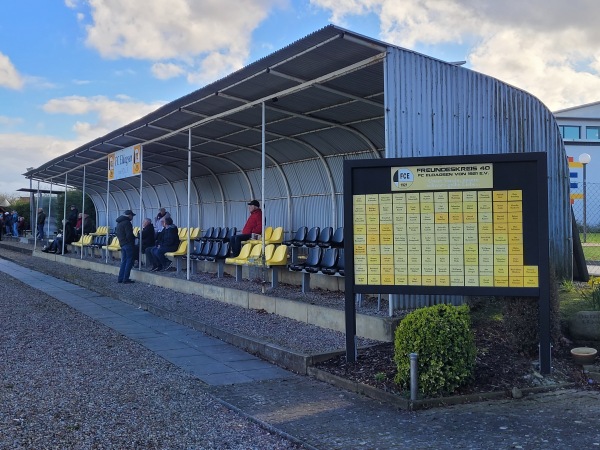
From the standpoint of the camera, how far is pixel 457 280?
6.63 metres

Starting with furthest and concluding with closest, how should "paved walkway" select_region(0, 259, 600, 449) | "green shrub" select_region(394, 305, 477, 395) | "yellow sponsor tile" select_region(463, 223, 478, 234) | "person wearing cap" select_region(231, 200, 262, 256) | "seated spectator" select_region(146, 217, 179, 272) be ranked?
"seated spectator" select_region(146, 217, 179, 272), "person wearing cap" select_region(231, 200, 262, 256), "yellow sponsor tile" select_region(463, 223, 478, 234), "green shrub" select_region(394, 305, 477, 395), "paved walkway" select_region(0, 259, 600, 449)

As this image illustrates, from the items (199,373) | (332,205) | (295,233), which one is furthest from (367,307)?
(295,233)

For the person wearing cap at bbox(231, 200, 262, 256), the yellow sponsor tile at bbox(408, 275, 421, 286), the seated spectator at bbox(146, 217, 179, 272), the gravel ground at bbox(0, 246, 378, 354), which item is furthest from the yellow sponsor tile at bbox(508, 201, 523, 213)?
the seated spectator at bbox(146, 217, 179, 272)

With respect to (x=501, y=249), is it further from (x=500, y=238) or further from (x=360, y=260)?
(x=360, y=260)

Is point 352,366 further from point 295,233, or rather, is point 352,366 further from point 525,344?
point 295,233

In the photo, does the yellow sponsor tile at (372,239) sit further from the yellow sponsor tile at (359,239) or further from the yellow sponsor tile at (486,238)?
the yellow sponsor tile at (486,238)

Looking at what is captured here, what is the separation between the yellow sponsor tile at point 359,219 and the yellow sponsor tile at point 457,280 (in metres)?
1.17

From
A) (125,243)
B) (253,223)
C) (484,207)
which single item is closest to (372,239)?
(484,207)

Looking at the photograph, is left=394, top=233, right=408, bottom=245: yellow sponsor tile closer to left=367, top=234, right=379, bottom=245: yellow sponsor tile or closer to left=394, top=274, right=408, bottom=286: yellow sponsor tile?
left=367, top=234, right=379, bottom=245: yellow sponsor tile

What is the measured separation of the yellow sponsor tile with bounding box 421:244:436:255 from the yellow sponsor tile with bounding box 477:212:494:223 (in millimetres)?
576

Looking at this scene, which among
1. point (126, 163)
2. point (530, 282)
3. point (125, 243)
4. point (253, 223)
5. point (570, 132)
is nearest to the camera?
point (530, 282)

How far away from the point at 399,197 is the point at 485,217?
962mm

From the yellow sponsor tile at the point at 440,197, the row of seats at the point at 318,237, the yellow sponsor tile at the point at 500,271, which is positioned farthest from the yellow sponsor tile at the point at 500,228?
the row of seats at the point at 318,237

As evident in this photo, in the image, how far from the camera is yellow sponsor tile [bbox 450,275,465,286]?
6.61 metres
